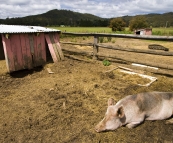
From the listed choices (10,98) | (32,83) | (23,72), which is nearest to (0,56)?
(23,72)

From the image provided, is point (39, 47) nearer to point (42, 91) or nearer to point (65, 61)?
point (65, 61)

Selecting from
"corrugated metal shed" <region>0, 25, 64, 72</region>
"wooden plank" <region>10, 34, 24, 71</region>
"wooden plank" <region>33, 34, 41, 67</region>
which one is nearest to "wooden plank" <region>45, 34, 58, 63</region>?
"corrugated metal shed" <region>0, 25, 64, 72</region>

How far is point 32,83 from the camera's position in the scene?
195 inches

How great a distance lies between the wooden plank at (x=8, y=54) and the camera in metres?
5.08

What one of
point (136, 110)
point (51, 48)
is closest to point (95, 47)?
point (51, 48)

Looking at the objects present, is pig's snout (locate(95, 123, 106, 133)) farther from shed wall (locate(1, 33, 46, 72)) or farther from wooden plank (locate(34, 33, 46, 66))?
wooden plank (locate(34, 33, 46, 66))

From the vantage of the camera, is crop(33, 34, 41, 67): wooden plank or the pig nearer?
the pig

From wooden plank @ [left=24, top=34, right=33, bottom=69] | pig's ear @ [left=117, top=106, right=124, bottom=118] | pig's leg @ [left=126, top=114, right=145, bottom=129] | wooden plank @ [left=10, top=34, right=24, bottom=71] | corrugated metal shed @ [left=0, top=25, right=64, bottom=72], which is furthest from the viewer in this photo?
wooden plank @ [left=24, top=34, right=33, bottom=69]

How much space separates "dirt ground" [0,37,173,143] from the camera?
278 cm

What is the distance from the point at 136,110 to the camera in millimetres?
2865

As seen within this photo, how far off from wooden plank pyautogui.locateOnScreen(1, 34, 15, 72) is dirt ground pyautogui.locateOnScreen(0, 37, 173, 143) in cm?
32

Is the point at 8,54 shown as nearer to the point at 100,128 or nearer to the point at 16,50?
the point at 16,50

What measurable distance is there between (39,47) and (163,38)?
448 centimetres

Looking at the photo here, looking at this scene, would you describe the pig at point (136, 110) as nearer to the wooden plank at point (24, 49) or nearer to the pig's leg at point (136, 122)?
the pig's leg at point (136, 122)
